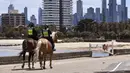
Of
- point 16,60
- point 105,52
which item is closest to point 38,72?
point 16,60

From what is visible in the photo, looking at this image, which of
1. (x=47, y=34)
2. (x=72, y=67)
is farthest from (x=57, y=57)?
(x=47, y=34)

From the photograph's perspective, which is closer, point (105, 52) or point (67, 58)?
point (67, 58)

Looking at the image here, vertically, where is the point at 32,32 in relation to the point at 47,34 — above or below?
above

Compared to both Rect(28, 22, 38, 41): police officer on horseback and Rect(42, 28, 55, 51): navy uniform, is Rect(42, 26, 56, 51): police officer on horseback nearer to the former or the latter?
Rect(42, 28, 55, 51): navy uniform

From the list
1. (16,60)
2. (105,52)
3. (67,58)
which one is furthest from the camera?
(105,52)

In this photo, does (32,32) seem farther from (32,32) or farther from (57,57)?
(57,57)

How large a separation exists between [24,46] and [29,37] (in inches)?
23.5

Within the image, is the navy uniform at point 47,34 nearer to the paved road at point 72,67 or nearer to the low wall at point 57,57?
the paved road at point 72,67

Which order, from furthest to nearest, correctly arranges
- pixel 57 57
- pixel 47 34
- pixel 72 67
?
1. pixel 57 57
2. pixel 72 67
3. pixel 47 34

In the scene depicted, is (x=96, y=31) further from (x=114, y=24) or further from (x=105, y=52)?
(x=105, y=52)

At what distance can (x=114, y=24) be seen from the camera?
629 ft

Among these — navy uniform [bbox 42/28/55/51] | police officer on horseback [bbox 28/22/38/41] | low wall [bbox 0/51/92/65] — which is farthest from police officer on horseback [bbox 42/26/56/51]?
low wall [bbox 0/51/92/65]

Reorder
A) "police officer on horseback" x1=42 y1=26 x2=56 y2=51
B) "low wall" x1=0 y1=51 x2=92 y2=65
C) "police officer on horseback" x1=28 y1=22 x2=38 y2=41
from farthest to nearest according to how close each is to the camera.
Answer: "low wall" x1=0 y1=51 x2=92 y2=65, "police officer on horseback" x1=42 y1=26 x2=56 y2=51, "police officer on horseback" x1=28 y1=22 x2=38 y2=41

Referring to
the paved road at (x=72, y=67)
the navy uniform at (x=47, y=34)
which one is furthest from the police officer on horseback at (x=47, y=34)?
the paved road at (x=72, y=67)
